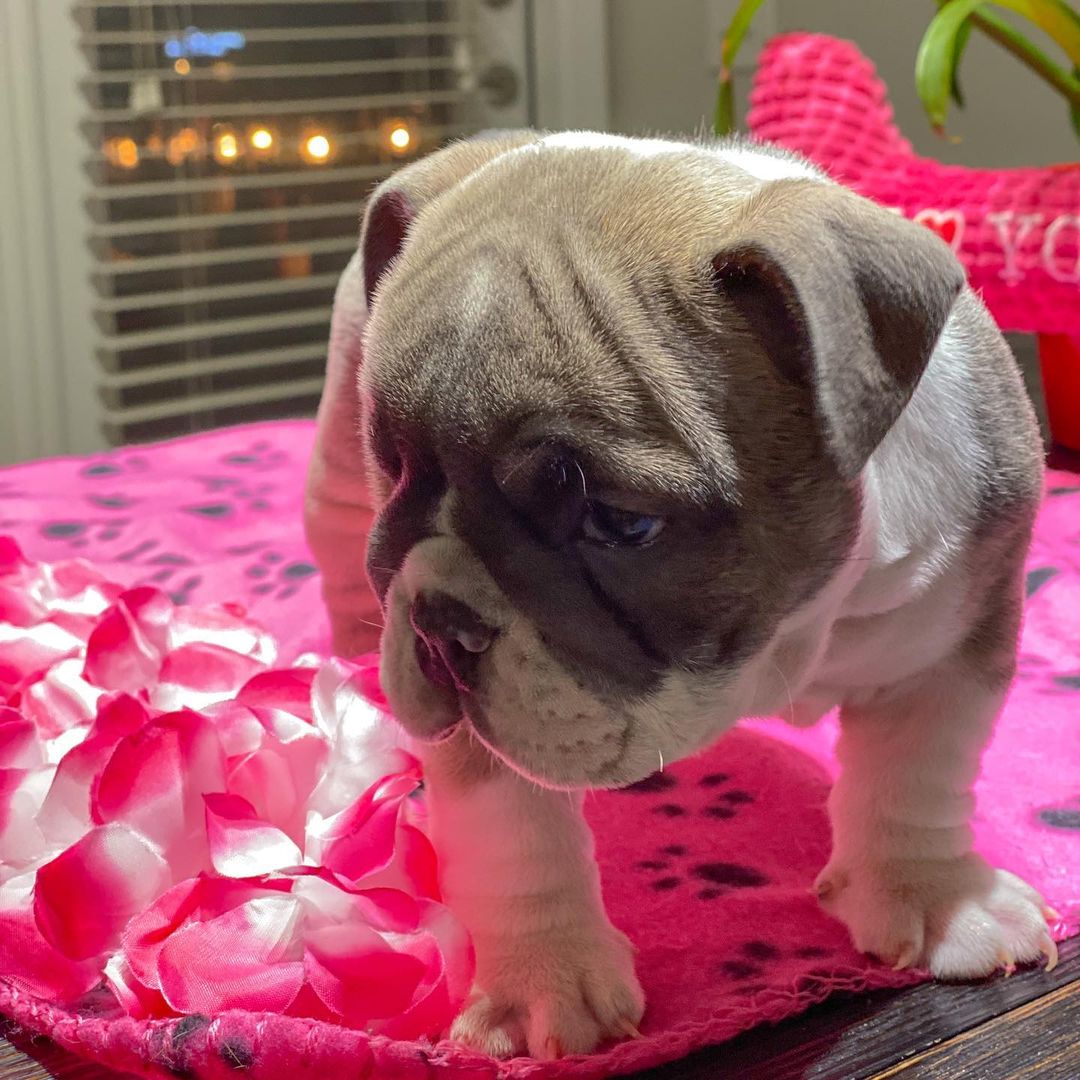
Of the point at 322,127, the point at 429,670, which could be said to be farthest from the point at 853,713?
the point at 322,127

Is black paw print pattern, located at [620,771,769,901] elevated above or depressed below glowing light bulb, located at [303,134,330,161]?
below

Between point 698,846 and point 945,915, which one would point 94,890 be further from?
point 945,915

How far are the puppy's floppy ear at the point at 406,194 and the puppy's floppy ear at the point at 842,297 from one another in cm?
27

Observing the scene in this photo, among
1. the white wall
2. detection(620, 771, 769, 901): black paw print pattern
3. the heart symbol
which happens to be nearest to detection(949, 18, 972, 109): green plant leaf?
the heart symbol

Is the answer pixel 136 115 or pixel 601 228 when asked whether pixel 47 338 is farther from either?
Result: pixel 601 228

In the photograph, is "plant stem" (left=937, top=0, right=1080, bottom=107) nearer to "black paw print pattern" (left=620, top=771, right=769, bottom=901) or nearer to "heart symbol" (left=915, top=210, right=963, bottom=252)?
"heart symbol" (left=915, top=210, right=963, bottom=252)

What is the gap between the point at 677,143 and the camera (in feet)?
3.35

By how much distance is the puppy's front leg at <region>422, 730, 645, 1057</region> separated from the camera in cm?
101

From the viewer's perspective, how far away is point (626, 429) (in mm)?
820

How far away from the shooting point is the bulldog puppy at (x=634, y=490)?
82 cm

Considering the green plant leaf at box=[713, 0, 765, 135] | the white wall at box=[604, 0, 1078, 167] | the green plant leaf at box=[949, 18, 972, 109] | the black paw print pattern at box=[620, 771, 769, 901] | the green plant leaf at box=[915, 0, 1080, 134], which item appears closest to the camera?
the black paw print pattern at box=[620, 771, 769, 901]

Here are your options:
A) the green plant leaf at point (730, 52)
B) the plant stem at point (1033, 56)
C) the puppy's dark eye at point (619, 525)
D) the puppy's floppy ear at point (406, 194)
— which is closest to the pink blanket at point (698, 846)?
the puppy's dark eye at point (619, 525)

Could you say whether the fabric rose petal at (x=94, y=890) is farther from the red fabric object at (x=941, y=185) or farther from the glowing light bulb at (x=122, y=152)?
the glowing light bulb at (x=122, y=152)

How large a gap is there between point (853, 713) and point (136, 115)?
Result: 2574 mm
